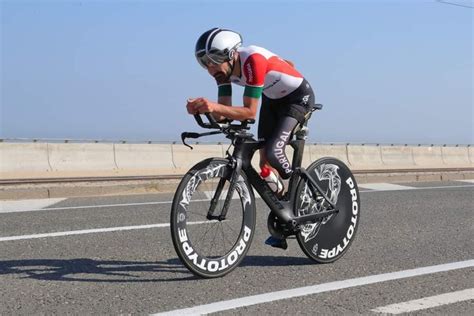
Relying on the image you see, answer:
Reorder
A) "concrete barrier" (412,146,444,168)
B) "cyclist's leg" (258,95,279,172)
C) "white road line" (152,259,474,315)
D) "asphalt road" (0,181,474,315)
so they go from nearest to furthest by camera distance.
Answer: "white road line" (152,259,474,315) < "asphalt road" (0,181,474,315) < "cyclist's leg" (258,95,279,172) < "concrete barrier" (412,146,444,168)

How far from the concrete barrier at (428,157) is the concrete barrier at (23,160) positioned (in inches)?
567

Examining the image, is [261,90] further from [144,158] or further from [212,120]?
[144,158]

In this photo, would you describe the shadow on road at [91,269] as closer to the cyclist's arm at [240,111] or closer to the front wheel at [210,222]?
the front wheel at [210,222]

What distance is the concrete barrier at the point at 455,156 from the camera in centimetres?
2739

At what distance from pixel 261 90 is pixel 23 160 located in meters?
14.6

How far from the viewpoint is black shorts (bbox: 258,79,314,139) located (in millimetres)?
5508

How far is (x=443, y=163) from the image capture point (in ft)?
88.8

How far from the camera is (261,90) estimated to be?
16.4 ft

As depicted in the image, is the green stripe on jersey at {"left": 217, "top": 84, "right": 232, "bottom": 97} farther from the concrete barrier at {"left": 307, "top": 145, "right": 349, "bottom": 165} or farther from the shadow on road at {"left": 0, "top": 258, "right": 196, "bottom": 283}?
the concrete barrier at {"left": 307, "top": 145, "right": 349, "bottom": 165}

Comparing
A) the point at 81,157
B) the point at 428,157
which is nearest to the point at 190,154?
the point at 81,157

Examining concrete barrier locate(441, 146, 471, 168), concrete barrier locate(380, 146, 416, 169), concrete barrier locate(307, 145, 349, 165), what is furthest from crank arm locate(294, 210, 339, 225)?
concrete barrier locate(441, 146, 471, 168)

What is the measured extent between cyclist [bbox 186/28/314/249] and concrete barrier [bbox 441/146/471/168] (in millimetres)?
22988

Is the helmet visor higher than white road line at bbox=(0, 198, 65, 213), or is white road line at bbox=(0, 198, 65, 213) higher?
the helmet visor

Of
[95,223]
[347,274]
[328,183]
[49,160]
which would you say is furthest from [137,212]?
[49,160]
